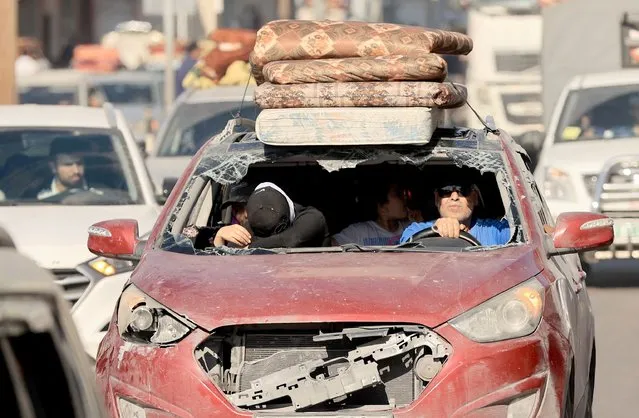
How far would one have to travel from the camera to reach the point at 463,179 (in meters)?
8.55

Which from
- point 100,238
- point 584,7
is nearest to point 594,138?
point 584,7

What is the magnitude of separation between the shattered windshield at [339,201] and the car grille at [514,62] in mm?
22877

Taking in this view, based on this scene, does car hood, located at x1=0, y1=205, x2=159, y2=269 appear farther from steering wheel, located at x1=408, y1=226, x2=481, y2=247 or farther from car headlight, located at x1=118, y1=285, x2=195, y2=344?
car headlight, located at x1=118, y1=285, x2=195, y2=344

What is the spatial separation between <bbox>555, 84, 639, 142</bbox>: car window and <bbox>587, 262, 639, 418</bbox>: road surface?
1.30 meters

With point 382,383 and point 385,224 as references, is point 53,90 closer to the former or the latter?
point 385,224

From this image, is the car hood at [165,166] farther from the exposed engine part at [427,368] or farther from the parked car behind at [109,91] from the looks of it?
the parked car behind at [109,91]

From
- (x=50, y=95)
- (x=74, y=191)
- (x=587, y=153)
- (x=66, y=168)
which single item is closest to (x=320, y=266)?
(x=74, y=191)

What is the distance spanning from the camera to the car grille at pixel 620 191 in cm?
1515

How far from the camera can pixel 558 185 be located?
51.1 ft

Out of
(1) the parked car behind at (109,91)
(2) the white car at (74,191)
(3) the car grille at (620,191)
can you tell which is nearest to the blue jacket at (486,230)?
(2) the white car at (74,191)

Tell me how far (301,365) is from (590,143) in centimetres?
1013

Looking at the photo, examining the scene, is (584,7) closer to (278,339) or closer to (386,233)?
(386,233)

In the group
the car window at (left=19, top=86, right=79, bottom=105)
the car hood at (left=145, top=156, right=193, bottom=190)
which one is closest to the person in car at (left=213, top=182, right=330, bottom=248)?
the car hood at (left=145, top=156, right=193, bottom=190)

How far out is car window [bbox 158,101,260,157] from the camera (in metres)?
16.3
